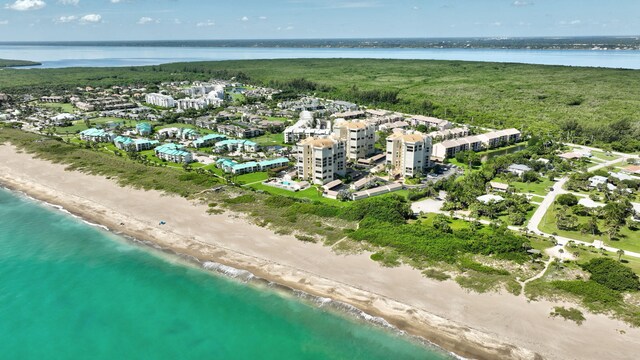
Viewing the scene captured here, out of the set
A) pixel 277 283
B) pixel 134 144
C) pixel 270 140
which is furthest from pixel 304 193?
pixel 134 144

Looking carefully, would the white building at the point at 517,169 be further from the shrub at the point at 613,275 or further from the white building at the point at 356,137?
the shrub at the point at 613,275

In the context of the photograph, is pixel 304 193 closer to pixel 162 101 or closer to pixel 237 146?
pixel 237 146

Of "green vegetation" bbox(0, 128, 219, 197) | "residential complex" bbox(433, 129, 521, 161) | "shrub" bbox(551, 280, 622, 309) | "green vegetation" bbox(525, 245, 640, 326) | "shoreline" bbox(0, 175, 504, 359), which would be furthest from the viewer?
"residential complex" bbox(433, 129, 521, 161)

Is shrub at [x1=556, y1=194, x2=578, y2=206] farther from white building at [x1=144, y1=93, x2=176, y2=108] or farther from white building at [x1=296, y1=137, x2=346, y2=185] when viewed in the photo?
white building at [x1=144, y1=93, x2=176, y2=108]

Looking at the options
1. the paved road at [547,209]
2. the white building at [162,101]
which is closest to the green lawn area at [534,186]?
the paved road at [547,209]

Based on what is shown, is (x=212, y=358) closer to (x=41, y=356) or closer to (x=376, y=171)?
(x=41, y=356)

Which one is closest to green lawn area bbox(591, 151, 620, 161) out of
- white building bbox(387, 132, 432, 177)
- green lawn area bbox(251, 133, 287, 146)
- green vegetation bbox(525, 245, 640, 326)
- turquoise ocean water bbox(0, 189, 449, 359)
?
white building bbox(387, 132, 432, 177)

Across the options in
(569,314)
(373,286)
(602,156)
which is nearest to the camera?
(569,314)
